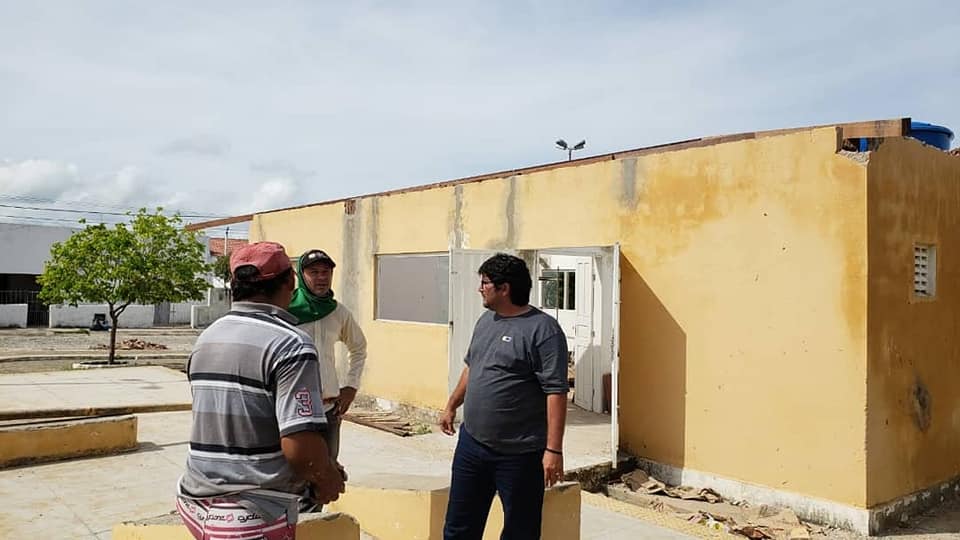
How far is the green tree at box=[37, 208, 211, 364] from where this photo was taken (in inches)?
648

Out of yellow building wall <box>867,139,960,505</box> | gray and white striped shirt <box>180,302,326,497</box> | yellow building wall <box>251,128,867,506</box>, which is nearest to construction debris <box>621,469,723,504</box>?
yellow building wall <box>251,128,867,506</box>

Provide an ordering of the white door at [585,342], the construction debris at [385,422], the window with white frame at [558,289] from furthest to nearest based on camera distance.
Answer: the window with white frame at [558,289] → the white door at [585,342] → the construction debris at [385,422]

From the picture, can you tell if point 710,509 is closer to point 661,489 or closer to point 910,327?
point 661,489

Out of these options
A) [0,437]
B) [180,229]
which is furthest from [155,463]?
[180,229]

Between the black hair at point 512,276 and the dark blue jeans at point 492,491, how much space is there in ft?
2.30

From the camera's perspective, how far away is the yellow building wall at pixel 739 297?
5559 mm

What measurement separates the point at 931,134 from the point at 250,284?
7.01 m

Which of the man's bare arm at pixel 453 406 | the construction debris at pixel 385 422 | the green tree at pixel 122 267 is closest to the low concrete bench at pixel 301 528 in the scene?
the man's bare arm at pixel 453 406

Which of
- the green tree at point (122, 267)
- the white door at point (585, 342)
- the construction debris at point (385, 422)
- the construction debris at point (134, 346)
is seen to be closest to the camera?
the construction debris at point (385, 422)

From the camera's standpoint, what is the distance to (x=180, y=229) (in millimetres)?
17062

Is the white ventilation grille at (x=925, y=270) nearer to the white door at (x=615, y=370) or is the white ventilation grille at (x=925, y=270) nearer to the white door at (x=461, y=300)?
the white door at (x=615, y=370)

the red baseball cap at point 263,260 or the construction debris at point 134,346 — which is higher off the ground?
the red baseball cap at point 263,260

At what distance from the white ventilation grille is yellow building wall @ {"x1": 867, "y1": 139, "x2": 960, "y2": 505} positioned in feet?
0.19

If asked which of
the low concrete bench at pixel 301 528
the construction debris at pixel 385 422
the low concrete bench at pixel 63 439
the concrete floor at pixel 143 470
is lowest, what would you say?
the construction debris at pixel 385 422
